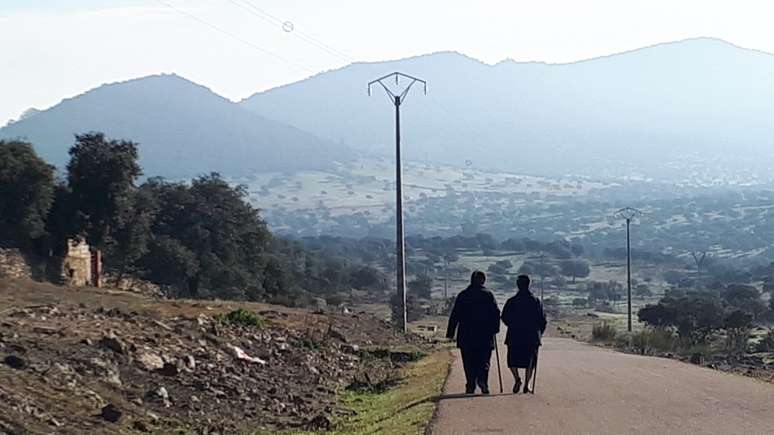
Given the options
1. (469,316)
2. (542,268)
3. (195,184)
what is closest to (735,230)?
(542,268)

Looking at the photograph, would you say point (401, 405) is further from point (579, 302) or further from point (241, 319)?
point (579, 302)

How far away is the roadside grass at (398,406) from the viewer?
47.2 ft

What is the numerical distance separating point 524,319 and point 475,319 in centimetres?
70

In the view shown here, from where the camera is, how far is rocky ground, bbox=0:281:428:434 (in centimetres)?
1311

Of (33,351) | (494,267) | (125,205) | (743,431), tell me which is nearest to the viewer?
(743,431)

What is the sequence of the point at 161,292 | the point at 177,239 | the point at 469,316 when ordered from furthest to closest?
the point at 177,239 < the point at 161,292 < the point at 469,316

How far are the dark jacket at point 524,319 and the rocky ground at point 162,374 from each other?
8.86 feet

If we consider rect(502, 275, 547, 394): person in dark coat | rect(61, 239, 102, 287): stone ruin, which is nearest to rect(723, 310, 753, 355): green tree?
rect(61, 239, 102, 287): stone ruin

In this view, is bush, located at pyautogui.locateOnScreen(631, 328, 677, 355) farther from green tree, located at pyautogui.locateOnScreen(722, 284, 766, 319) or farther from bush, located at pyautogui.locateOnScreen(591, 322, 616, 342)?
green tree, located at pyautogui.locateOnScreen(722, 284, 766, 319)

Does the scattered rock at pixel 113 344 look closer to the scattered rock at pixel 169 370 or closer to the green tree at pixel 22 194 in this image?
the scattered rock at pixel 169 370

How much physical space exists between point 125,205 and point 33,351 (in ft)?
119

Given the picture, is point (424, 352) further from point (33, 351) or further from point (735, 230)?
point (735, 230)

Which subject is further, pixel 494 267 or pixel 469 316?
pixel 494 267

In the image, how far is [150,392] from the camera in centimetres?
1512
